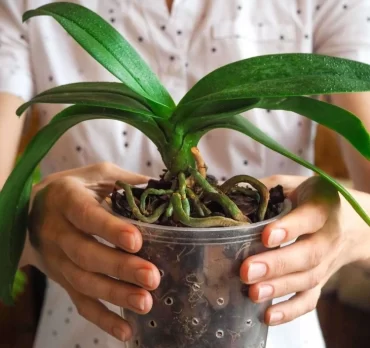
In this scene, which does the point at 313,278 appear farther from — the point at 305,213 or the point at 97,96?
the point at 97,96

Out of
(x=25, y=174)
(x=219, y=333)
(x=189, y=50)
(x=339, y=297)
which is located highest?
(x=189, y=50)

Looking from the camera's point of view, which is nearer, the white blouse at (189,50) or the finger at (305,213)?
the finger at (305,213)

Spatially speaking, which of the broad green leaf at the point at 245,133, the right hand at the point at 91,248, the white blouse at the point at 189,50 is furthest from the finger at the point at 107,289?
the white blouse at the point at 189,50

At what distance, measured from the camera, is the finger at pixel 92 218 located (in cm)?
36

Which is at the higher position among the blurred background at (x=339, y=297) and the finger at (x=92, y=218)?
the blurred background at (x=339, y=297)

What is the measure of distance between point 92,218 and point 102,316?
0.09 meters

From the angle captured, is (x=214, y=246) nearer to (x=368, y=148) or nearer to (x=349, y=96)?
(x=368, y=148)

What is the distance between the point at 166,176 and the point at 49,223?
119 millimetres

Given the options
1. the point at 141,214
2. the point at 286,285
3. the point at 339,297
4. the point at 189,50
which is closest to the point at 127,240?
the point at 141,214

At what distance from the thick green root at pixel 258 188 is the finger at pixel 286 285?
5cm

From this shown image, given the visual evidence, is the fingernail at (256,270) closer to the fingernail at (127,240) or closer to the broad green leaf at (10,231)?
the fingernail at (127,240)

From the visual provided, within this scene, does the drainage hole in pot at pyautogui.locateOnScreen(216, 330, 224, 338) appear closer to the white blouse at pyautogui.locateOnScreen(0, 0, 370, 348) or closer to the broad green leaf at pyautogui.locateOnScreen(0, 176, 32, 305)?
the broad green leaf at pyautogui.locateOnScreen(0, 176, 32, 305)

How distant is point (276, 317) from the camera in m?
0.40

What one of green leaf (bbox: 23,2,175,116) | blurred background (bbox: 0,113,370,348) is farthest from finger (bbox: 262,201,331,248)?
blurred background (bbox: 0,113,370,348)
